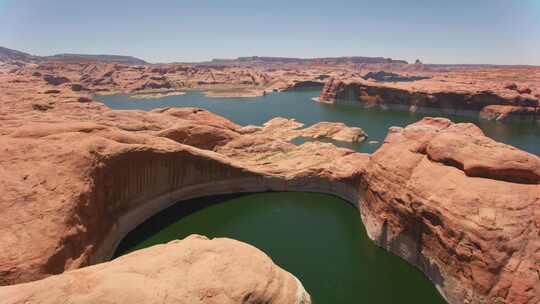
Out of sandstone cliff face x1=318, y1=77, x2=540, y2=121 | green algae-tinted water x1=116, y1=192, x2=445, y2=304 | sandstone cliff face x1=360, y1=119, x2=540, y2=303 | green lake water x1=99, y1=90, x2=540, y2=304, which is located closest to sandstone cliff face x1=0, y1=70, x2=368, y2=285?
green algae-tinted water x1=116, y1=192, x2=445, y2=304

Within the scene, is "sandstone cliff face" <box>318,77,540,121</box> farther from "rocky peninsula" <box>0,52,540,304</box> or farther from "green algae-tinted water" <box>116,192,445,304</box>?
"green algae-tinted water" <box>116,192,445,304</box>

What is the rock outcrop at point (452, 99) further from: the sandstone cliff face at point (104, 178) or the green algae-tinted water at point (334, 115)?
the sandstone cliff face at point (104, 178)

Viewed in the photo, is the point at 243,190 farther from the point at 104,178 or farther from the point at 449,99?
the point at 449,99

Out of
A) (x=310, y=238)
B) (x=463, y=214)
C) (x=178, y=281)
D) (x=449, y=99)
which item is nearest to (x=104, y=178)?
(x=178, y=281)

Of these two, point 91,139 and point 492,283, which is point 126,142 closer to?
point 91,139

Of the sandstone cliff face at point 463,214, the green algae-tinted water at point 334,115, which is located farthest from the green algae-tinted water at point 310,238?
the green algae-tinted water at point 334,115

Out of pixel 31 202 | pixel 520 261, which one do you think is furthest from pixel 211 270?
pixel 520 261
